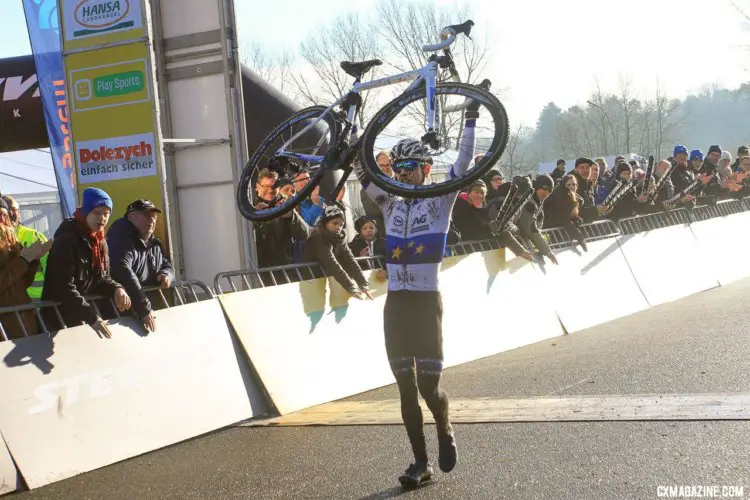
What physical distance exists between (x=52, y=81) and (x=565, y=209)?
23.2 ft

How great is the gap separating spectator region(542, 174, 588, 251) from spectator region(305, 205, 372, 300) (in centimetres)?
469

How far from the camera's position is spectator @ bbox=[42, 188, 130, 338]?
742 cm

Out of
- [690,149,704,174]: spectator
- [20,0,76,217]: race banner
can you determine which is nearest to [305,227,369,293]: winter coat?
[20,0,76,217]: race banner

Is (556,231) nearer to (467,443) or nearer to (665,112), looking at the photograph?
(467,443)

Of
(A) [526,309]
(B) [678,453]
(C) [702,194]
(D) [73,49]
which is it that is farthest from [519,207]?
(C) [702,194]

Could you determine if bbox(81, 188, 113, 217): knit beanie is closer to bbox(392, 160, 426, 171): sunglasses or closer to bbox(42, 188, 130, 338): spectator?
bbox(42, 188, 130, 338): spectator

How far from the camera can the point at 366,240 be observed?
1109cm

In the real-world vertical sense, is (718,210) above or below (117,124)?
below

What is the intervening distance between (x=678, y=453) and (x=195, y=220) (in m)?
6.98

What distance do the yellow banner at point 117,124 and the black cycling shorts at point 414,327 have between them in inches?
178

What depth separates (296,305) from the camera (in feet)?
30.6

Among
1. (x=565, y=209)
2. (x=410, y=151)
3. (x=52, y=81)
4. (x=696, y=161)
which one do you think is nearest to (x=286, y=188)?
(x=410, y=151)

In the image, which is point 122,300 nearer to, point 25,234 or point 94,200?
point 94,200

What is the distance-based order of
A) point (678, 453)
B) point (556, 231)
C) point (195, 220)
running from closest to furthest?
point (678, 453)
point (195, 220)
point (556, 231)
